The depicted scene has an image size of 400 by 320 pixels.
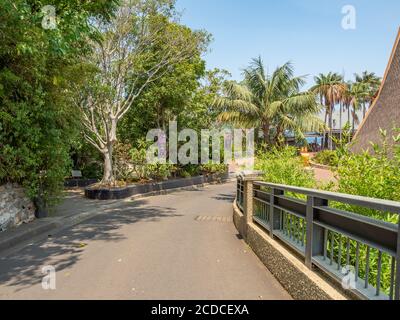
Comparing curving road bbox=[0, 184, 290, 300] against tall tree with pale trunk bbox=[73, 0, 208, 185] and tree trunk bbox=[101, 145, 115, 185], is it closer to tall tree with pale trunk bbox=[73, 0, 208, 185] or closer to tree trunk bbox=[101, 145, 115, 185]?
tree trunk bbox=[101, 145, 115, 185]

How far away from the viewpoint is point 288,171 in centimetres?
879

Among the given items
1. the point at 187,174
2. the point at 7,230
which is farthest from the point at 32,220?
the point at 187,174

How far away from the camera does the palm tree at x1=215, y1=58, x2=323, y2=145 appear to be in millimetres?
16328

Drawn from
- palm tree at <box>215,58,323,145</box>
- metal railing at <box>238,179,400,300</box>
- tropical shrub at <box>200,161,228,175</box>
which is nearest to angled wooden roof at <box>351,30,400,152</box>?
palm tree at <box>215,58,323,145</box>

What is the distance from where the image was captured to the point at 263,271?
5.59 meters

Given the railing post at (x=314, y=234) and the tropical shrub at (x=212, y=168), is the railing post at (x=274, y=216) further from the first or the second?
the tropical shrub at (x=212, y=168)

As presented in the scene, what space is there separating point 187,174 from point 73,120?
1482 centimetres

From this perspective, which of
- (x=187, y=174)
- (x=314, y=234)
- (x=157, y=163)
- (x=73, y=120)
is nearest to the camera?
(x=314, y=234)

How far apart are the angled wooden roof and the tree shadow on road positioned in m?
9.81

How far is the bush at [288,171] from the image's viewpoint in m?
7.94
